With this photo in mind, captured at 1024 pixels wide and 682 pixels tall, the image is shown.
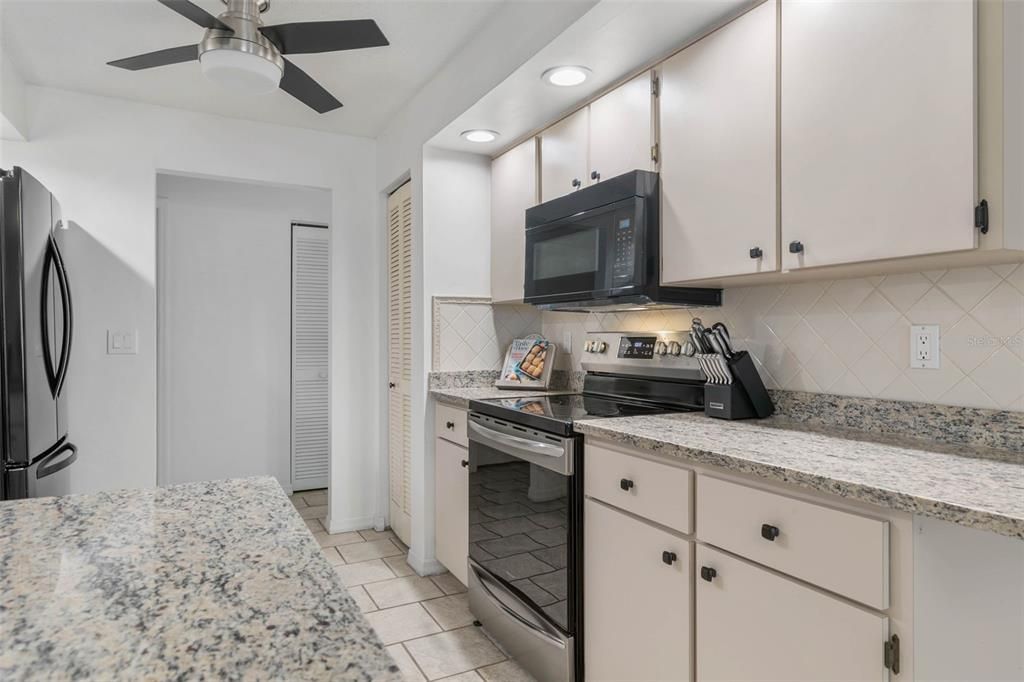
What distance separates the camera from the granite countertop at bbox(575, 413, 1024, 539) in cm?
98

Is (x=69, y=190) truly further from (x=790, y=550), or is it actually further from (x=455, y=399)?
(x=790, y=550)

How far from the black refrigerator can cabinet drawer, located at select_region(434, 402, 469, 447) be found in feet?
5.18

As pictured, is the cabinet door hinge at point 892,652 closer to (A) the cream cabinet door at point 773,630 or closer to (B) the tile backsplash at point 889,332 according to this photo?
(A) the cream cabinet door at point 773,630

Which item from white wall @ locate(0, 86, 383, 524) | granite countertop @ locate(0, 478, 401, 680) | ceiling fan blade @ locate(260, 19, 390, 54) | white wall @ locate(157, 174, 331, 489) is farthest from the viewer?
white wall @ locate(157, 174, 331, 489)

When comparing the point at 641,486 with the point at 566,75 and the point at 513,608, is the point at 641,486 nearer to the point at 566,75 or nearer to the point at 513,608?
the point at 513,608

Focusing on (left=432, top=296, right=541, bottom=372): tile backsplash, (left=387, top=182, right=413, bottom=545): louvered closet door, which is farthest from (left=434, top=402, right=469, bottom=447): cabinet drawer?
(left=387, top=182, right=413, bottom=545): louvered closet door

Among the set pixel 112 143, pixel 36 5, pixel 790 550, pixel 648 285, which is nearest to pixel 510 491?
pixel 648 285

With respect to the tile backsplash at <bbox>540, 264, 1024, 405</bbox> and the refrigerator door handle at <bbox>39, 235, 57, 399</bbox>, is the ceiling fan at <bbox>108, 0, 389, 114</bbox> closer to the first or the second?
the refrigerator door handle at <bbox>39, 235, 57, 399</bbox>

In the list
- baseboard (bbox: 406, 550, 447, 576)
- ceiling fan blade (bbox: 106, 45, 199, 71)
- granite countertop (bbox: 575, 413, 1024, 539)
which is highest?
ceiling fan blade (bbox: 106, 45, 199, 71)

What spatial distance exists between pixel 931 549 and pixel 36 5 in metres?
3.23

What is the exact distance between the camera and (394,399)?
11.8ft

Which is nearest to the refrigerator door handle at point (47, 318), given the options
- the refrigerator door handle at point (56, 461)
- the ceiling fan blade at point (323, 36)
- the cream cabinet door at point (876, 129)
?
the refrigerator door handle at point (56, 461)

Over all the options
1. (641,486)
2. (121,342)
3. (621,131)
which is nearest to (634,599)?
(641,486)

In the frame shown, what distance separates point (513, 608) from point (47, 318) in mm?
2140
